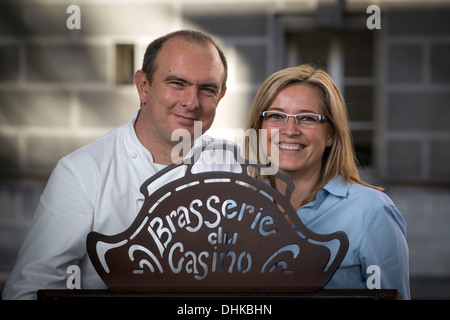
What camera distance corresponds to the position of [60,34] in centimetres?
467

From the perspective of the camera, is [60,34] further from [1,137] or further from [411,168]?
[411,168]

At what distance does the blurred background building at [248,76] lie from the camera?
14.9 ft

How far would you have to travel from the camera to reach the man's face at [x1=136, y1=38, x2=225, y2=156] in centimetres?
162

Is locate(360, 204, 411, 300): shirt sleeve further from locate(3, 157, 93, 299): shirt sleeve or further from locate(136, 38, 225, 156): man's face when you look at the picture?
locate(3, 157, 93, 299): shirt sleeve

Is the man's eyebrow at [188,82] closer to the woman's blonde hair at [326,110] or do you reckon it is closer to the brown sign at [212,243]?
the woman's blonde hair at [326,110]

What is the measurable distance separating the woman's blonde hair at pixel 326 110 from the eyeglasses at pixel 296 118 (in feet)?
0.10

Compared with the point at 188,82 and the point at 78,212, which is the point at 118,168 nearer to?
the point at 78,212

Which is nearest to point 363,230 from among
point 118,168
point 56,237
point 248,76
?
point 118,168

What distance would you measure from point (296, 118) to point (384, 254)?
1.31 feet

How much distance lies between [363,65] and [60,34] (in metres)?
2.21

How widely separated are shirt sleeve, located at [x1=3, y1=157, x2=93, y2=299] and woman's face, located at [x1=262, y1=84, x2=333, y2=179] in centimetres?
49

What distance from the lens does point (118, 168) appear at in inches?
65.6

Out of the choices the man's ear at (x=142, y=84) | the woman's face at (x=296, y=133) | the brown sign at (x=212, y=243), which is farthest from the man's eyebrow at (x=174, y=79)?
the brown sign at (x=212, y=243)
